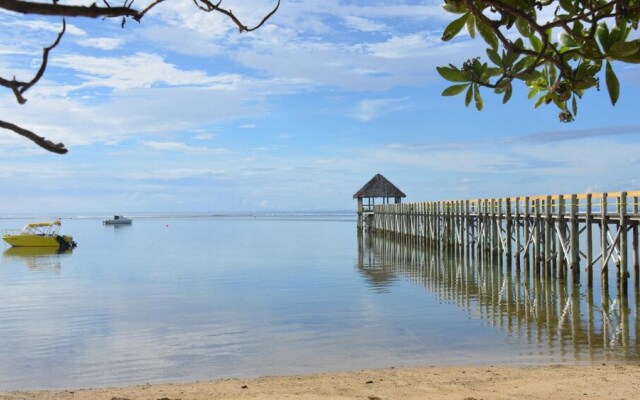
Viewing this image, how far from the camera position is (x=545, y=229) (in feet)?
65.7

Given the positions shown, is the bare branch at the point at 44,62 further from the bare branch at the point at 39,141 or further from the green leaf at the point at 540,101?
the green leaf at the point at 540,101

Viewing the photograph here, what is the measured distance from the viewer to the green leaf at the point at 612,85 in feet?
9.44

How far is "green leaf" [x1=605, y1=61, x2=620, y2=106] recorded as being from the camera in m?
2.88

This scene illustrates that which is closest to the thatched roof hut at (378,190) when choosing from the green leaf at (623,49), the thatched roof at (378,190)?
the thatched roof at (378,190)

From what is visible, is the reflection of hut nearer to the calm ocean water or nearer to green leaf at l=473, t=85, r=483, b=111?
the calm ocean water

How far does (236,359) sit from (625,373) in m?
5.85

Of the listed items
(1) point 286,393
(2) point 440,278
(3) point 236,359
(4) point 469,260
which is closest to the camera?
(1) point 286,393

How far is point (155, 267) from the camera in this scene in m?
28.4

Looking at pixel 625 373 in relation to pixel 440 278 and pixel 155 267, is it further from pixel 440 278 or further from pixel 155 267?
pixel 155 267

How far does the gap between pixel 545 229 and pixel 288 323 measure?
415 inches

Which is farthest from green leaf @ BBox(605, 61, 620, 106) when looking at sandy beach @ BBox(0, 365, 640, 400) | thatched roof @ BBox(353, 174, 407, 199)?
thatched roof @ BBox(353, 174, 407, 199)

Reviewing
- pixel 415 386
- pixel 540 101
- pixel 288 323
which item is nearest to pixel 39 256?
pixel 288 323

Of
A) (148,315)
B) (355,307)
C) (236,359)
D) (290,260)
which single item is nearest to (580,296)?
(355,307)

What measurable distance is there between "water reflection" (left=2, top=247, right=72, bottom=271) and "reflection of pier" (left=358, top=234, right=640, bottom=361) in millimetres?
15826
